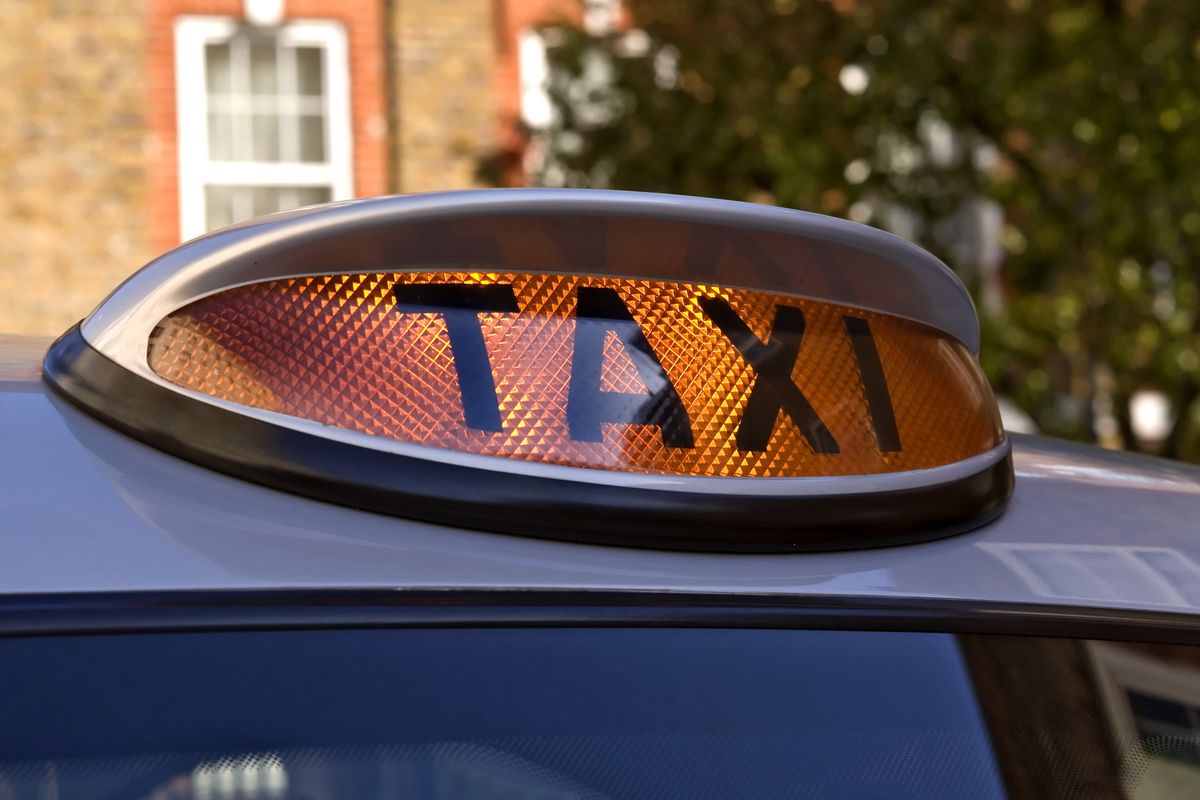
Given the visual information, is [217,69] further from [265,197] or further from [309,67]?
[265,197]

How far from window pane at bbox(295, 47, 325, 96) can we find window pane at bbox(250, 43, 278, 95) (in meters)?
0.18

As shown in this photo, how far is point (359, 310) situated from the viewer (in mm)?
1017

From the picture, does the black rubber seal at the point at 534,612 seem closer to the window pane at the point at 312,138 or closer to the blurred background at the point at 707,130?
the blurred background at the point at 707,130

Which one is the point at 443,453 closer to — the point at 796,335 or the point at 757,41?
the point at 796,335

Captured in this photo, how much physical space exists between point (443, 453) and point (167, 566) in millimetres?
200

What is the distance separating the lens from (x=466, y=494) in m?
0.98

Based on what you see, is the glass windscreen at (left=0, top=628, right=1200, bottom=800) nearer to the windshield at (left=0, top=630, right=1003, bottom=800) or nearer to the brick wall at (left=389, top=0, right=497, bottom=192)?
the windshield at (left=0, top=630, right=1003, bottom=800)

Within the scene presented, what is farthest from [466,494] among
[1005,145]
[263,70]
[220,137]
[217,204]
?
[263,70]

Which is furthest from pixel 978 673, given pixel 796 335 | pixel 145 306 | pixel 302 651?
pixel 145 306

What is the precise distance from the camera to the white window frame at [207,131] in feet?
31.0

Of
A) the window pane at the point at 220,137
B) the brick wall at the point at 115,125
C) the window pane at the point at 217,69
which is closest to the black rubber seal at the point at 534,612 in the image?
the brick wall at the point at 115,125

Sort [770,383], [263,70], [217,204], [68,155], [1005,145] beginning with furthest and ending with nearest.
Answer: [263,70], [217,204], [68,155], [1005,145], [770,383]

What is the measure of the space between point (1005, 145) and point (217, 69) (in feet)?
18.1

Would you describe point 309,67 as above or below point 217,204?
above
